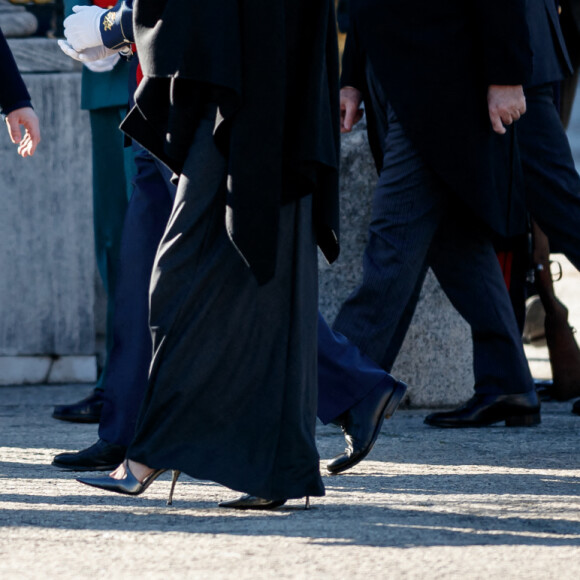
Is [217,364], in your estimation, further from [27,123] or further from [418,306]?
[418,306]

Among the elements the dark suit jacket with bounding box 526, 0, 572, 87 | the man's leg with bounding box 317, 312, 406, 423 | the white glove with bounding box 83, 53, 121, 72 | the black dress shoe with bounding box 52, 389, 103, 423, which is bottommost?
the black dress shoe with bounding box 52, 389, 103, 423

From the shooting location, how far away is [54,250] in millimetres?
5547

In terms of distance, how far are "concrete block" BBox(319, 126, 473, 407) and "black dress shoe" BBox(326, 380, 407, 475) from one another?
1.24 m

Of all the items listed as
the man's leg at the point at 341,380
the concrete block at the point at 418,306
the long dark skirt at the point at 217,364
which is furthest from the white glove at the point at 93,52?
the concrete block at the point at 418,306

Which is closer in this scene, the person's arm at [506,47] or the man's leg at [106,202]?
the person's arm at [506,47]

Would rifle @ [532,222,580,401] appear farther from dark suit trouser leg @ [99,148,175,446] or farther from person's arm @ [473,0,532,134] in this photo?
dark suit trouser leg @ [99,148,175,446]

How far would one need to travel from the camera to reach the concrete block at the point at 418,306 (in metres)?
4.68

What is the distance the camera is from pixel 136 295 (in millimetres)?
3459

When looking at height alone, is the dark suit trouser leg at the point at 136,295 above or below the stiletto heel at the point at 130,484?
above

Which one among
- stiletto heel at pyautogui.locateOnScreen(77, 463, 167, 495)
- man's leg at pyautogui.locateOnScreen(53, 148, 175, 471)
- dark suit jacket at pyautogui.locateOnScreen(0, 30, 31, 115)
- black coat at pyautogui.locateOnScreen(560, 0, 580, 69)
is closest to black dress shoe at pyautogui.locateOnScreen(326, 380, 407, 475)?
man's leg at pyautogui.locateOnScreen(53, 148, 175, 471)

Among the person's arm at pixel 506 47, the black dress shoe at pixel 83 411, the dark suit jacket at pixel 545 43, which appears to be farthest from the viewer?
the black dress shoe at pixel 83 411

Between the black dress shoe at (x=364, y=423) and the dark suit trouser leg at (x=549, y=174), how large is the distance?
3.86ft

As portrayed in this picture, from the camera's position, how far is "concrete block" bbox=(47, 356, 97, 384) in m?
5.58

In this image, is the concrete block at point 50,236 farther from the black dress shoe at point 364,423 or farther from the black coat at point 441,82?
the black dress shoe at point 364,423
